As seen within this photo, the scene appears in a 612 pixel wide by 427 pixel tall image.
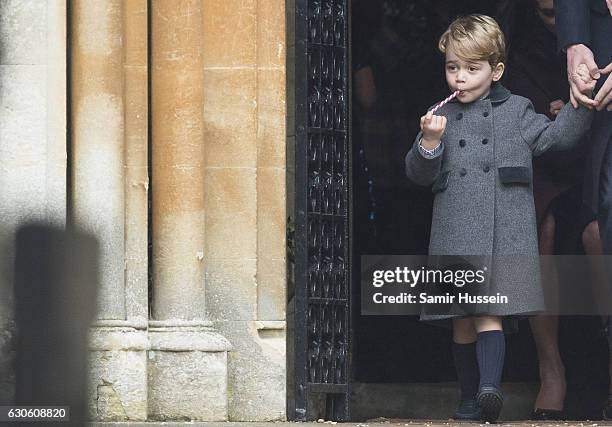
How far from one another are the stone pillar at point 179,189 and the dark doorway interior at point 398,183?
210 cm

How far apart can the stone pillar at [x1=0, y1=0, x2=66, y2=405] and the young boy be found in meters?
1.74

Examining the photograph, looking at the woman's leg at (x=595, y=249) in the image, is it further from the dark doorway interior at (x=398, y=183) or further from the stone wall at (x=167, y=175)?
the stone wall at (x=167, y=175)

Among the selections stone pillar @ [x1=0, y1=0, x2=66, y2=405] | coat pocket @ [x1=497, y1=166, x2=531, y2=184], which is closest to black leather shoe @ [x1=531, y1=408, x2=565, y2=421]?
coat pocket @ [x1=497, y1=166, x2=531, y2=184]

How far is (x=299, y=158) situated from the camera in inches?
274

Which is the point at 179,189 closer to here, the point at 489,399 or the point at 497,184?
the point at 497,184

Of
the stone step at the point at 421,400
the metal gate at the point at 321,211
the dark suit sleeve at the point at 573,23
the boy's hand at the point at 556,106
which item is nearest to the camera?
the metal gate at the point at 321,211

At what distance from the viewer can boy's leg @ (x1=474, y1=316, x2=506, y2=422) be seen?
6.61m

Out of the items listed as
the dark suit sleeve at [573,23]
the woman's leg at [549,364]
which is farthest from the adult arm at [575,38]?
the woman's leg at [549,364]

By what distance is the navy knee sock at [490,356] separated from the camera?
6637 millimetres

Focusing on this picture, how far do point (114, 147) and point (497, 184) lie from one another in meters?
1.87

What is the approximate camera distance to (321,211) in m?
7.01

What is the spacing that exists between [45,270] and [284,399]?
4377 mm

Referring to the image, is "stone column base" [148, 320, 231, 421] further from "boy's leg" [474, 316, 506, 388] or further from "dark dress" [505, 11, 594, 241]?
"dark dress" [505, 11, 594, 241]

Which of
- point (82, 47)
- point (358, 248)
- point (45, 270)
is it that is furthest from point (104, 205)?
point (45, 270)
